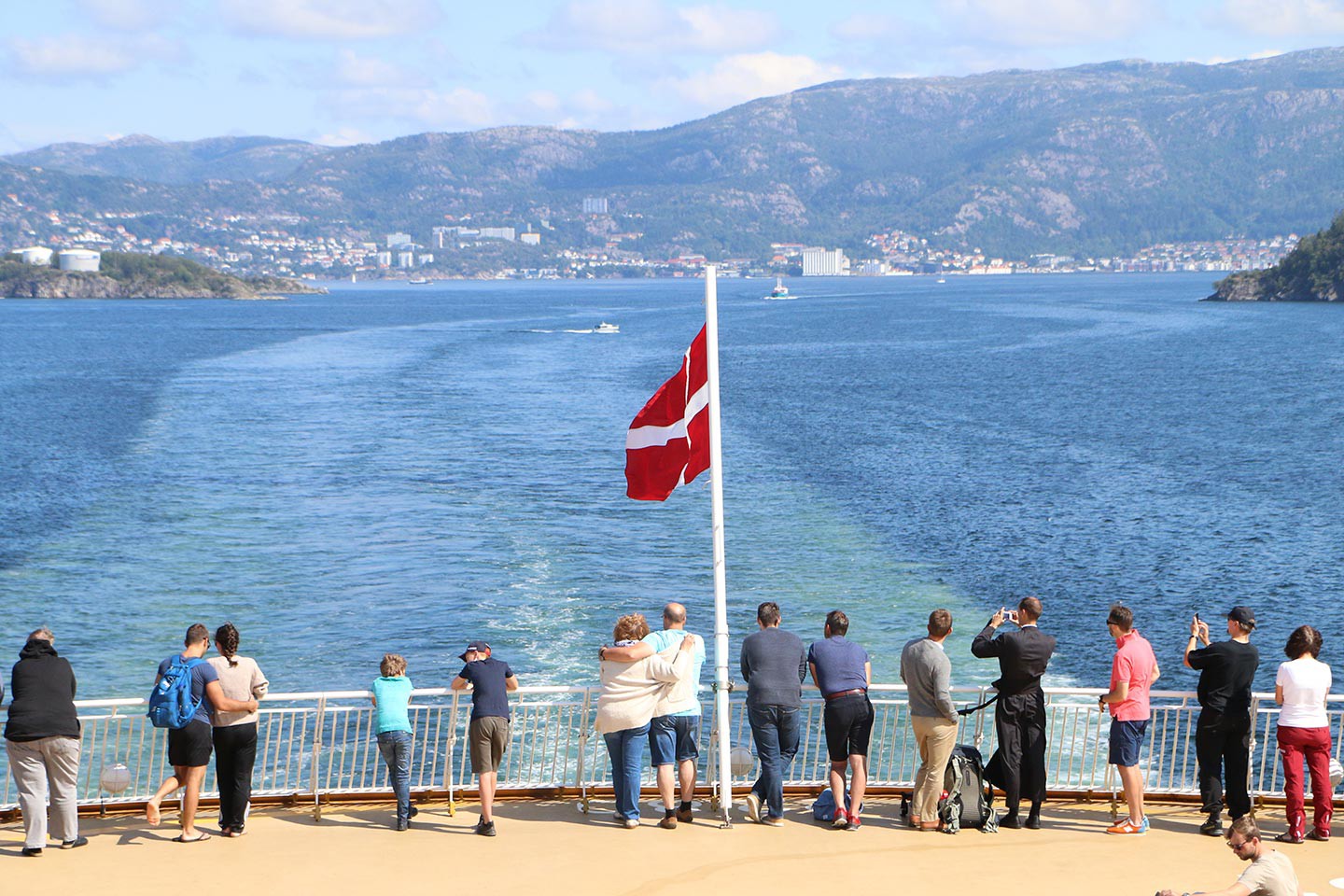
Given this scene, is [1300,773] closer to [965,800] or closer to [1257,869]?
[965,800]

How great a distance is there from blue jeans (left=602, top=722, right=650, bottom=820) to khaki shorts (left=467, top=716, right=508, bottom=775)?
33.2 inches

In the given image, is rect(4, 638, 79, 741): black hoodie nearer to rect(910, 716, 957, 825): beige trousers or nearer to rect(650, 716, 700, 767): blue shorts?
rect(650, 716, 700, 767): blue shorts

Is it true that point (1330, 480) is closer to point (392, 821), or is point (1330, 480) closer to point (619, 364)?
point (392, 821)

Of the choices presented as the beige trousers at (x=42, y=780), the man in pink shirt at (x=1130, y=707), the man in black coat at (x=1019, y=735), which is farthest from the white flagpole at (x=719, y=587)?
the beige trousers at (x=42, y=780)

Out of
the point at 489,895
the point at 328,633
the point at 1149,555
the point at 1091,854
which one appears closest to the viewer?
the point at 489,895

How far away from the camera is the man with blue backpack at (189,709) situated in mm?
10016

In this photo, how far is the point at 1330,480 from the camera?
168 ft

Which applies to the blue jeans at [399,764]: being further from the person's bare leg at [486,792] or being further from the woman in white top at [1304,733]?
the woman in white top at [1304,733]

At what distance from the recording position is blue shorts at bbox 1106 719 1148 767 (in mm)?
10578

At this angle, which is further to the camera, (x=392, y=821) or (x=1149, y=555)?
(x=1149, y=555)

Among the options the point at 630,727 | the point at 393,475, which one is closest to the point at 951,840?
the point at 630,727

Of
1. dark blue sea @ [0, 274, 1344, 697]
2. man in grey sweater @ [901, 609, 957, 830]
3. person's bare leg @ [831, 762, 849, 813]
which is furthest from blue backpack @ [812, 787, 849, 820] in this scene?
dark blue sea @ [0, 274, 1344, 697]

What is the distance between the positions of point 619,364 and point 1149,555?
65.7 m

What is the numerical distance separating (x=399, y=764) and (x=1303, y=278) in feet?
642
